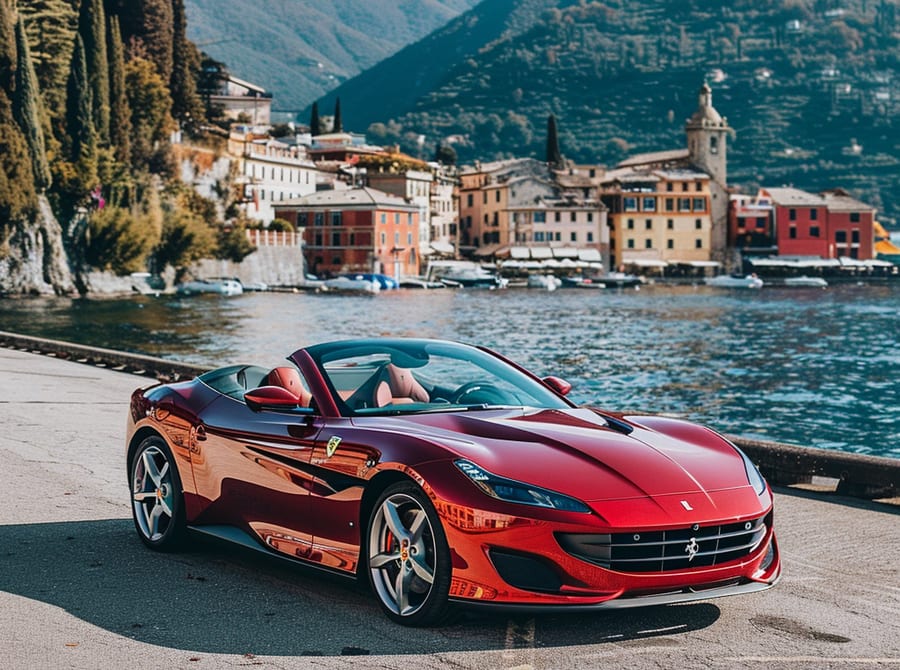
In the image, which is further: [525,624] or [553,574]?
[525,624]

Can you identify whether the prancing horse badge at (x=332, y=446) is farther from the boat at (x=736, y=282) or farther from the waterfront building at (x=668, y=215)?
the waterfront building at (x=668, y=215)

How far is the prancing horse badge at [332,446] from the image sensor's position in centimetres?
678

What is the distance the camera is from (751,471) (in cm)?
670

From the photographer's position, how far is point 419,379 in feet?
24.8

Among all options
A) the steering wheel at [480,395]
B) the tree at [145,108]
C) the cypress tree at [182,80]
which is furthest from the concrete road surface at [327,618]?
the cypress tree at [182,80]

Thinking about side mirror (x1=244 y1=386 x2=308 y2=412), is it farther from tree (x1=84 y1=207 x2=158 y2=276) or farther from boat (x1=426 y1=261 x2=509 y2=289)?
boat (x1=426 y1=261 x2=509 y2=289)

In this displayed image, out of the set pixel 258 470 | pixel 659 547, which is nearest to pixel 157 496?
pixel 258 470

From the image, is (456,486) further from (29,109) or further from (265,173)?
(265,173)

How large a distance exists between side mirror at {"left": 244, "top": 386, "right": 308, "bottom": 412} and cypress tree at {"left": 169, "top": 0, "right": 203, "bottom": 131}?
108518mm

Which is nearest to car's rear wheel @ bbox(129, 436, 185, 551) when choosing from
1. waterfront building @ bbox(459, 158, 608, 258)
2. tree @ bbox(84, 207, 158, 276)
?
tree @ bbox(84, 207, 158, 276)

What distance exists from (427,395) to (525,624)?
159 cm

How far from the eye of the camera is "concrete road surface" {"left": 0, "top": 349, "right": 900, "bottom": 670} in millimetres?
5805

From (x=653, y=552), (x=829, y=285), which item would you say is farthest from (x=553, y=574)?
(x=829, y=285)

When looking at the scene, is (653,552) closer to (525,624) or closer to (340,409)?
(525,624)
